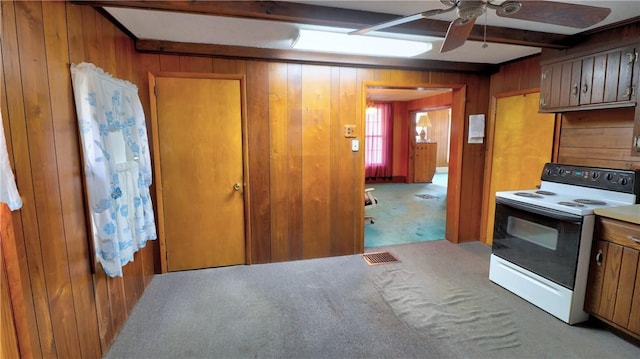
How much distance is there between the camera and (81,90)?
1.74 metres

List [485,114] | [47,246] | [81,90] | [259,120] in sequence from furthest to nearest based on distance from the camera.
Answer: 1. [485,114]
2. [259,120]
3. [81,90]
4. [47,246]

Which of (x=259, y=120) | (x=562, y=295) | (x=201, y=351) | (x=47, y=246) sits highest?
(x=259, y=120)

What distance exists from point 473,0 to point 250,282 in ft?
8.76

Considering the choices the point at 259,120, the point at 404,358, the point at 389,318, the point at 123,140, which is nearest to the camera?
the point at 404,358

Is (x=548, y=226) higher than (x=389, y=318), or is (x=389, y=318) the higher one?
(x=548, y=226)

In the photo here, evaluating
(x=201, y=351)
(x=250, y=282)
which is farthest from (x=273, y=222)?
(x=201, y=351)

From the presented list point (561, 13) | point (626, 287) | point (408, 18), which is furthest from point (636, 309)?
point (408, 18)

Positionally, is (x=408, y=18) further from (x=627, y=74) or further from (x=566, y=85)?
(x=566, y=85)

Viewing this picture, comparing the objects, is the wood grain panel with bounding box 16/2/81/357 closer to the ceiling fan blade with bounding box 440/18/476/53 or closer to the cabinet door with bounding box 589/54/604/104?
the ceiling fan blade with bounding box 440/18/476/53

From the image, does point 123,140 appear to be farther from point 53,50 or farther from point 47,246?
point 47,246

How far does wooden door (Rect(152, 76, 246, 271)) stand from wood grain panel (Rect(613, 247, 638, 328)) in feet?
9.76

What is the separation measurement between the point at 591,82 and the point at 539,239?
4.33 ft

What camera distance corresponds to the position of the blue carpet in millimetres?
4246

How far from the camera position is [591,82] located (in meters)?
2.57
